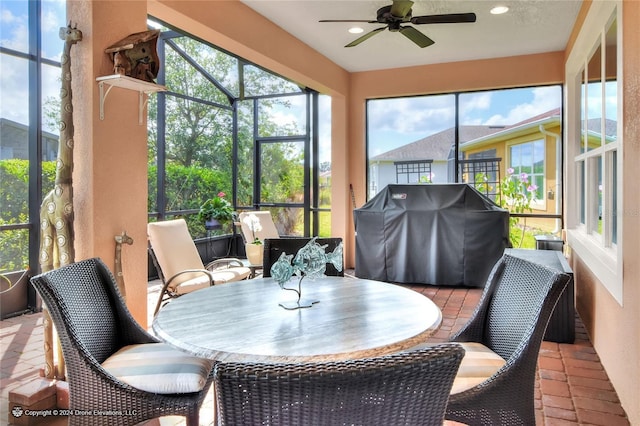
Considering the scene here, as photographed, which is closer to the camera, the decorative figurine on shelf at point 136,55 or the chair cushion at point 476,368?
the chair cushion at point 476,368

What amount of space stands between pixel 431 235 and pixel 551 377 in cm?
284

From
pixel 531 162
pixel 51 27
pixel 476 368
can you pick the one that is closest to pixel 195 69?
pixel 51 27

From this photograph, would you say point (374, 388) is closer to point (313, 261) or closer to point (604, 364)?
point (313, 261)

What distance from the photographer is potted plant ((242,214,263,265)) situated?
16.8 ft

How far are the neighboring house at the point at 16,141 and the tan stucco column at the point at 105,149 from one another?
2132 mm

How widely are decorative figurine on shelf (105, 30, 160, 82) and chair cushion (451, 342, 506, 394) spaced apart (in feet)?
7.89

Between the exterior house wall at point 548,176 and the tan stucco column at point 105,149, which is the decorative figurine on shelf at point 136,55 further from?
the exterior house wall at point 548,176

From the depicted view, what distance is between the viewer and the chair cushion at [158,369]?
5.65ft

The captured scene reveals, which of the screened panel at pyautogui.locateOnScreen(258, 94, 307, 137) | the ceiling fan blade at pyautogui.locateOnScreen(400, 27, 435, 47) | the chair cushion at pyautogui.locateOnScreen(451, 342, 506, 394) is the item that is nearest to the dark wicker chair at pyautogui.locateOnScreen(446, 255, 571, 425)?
the chair cushion at pyautogui.locateOnScreen(451, 342, 506, 394)

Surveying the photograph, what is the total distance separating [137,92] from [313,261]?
1.79 metres

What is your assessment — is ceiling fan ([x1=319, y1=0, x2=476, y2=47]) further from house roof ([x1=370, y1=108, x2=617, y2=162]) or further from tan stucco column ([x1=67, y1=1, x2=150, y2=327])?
house roof ([x1=370, y1=108, x2=617, y2=162])

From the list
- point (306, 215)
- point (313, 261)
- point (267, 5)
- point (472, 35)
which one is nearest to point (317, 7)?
point (267, 5)

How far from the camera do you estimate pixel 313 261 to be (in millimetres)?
2020

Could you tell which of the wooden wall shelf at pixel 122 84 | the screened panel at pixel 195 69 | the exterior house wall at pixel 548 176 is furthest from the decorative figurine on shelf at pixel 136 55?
the exterior house wall at pixel 548 176
